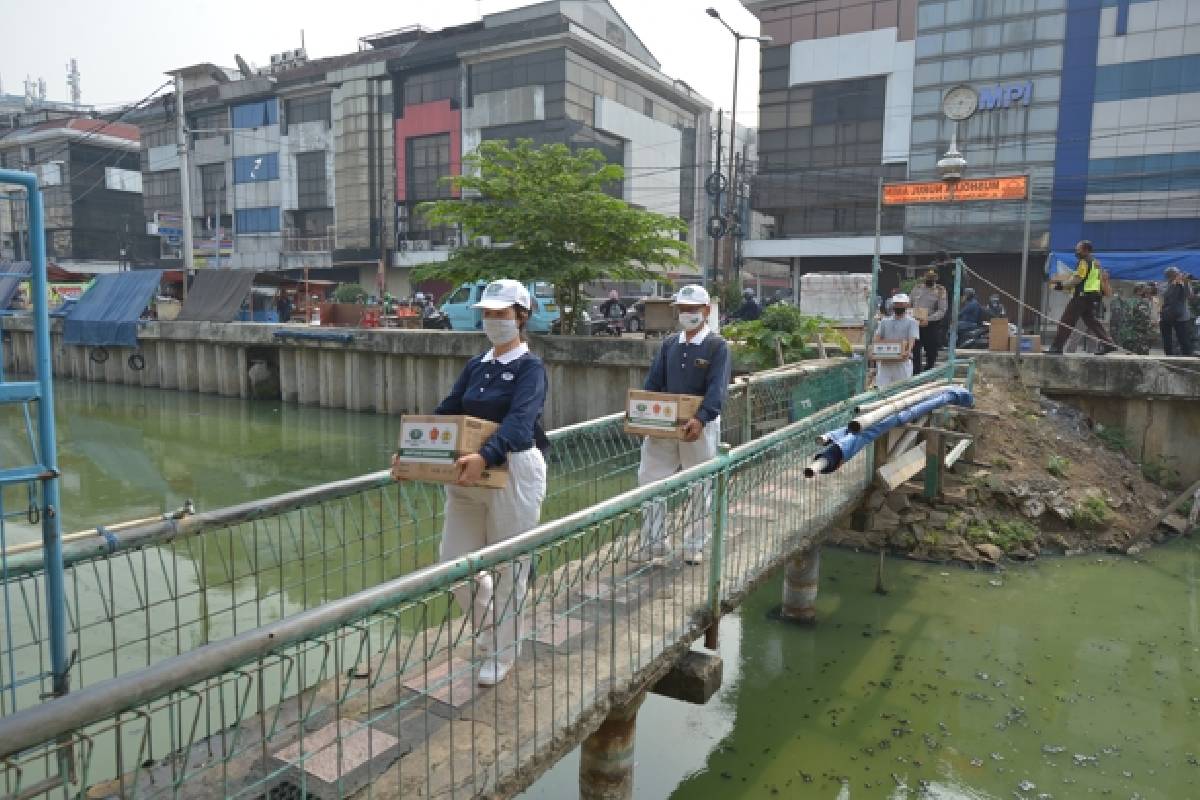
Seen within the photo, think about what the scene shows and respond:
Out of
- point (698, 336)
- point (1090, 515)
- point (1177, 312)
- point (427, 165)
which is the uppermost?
point (427, 165)

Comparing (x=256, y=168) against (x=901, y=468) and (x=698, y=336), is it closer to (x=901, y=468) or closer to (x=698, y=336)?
(x=901, y=468)

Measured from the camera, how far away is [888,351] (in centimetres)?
818

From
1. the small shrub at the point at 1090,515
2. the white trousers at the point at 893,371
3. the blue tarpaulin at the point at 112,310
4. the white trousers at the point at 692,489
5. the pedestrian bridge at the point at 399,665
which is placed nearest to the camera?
the pedestrian bridge at the point at 399,665

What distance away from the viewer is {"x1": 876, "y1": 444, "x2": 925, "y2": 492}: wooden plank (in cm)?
643

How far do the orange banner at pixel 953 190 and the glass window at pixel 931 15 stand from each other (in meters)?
16.5

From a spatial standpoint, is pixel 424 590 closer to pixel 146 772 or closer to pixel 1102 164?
pixel 146 772

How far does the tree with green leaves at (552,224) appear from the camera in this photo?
43.7 ft

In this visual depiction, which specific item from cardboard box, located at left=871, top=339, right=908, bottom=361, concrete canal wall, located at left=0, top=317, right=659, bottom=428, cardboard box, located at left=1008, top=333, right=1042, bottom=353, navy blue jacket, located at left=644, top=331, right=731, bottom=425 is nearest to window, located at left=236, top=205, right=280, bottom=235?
concrete canal wall, located at left=0, top=317, right=659, bottom=428

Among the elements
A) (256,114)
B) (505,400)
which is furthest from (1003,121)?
(256,114)

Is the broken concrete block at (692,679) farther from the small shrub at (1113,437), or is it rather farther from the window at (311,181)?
the window at (311,181)

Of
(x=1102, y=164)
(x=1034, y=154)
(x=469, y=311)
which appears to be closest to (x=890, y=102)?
(x=1034, y=154)

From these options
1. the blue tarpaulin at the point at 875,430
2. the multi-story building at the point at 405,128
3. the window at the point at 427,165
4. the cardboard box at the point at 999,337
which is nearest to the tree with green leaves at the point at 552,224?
the cardboard box at the point at 999,337

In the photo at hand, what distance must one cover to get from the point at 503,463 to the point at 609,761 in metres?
1.51

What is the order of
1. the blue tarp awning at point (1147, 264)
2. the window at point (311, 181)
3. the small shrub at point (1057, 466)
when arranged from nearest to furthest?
the small shrub at point (1057, 466), the blue tarp awning at point (1147, 264), the window at point (311, 181)
